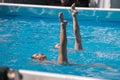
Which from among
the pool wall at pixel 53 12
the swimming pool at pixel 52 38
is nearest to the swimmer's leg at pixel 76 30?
the swimming pool at pixel 52 38

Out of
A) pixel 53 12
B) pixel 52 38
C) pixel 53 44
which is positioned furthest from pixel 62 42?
pixel 53 12

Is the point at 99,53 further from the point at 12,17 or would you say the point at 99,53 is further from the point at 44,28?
the point at 12,17

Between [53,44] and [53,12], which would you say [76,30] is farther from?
[53,12]

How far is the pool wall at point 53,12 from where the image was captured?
15.2 metres

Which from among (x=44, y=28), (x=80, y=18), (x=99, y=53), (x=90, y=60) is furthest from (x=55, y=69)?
(x=80, y=18)

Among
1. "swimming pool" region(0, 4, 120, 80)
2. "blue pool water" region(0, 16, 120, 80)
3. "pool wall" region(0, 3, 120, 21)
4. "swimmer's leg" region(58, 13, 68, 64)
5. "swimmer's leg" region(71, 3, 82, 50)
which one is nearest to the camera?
"swimmer's leg" region(58, 13, 68, 64)

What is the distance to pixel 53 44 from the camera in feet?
37.7

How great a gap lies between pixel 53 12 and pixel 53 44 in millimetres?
4603

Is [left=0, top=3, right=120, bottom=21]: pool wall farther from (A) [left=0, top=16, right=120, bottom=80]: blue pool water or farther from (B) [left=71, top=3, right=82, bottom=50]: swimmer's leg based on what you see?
(B) [left=71, top=3, right=82, bottom=50]: swimmer's leg

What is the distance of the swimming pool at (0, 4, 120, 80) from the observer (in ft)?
29.5

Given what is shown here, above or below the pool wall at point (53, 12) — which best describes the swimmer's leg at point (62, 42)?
above

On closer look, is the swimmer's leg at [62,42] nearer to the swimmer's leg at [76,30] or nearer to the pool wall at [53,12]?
the swimmer's leg at [76,30]

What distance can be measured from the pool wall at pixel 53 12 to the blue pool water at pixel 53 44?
26 cm

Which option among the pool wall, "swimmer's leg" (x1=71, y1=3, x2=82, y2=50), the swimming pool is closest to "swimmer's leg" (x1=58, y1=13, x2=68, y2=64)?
the swimming pool
